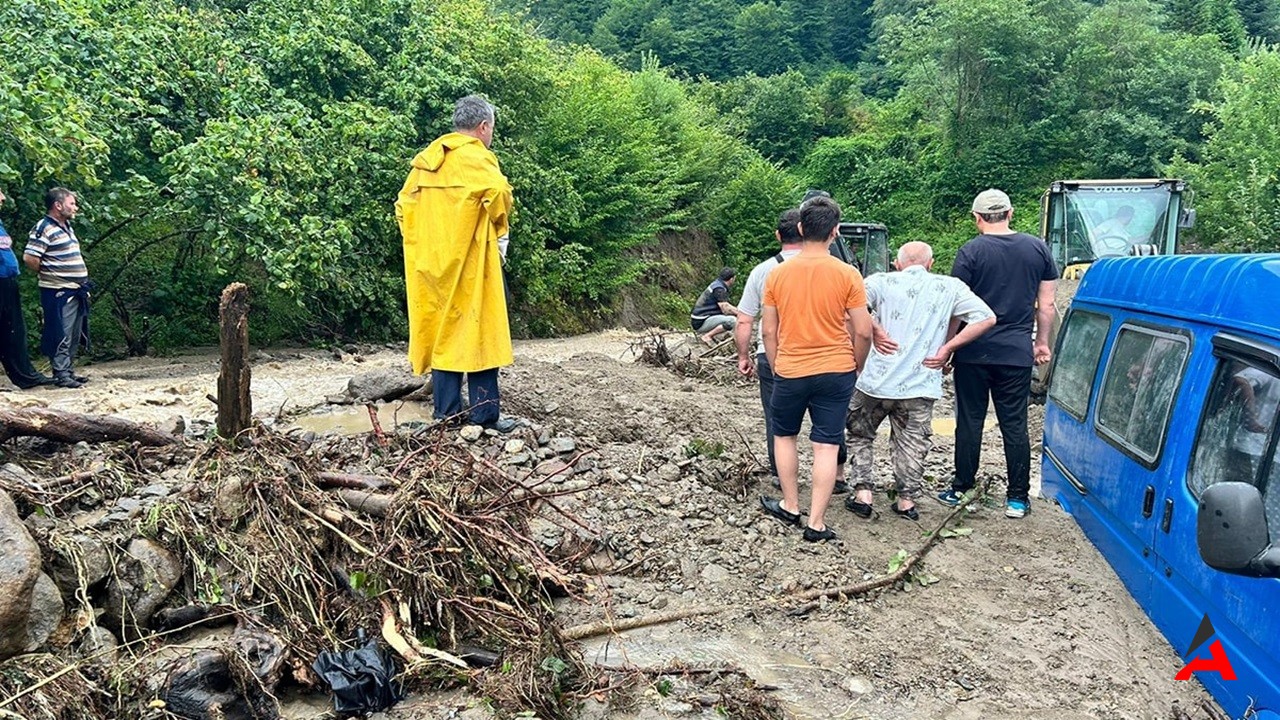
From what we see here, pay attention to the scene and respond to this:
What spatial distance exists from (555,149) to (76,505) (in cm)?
1271

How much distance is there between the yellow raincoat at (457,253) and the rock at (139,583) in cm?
214

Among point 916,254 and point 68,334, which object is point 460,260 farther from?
point 68,334

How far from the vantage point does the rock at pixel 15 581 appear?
2896 millimetres

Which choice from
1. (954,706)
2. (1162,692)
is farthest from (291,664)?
(1162,692)

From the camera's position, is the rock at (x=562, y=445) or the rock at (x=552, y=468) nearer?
the rock at (x=552, y=468)

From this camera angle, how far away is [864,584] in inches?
166

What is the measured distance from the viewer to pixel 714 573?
4.34m

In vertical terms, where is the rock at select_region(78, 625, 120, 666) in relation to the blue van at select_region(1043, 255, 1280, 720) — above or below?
below

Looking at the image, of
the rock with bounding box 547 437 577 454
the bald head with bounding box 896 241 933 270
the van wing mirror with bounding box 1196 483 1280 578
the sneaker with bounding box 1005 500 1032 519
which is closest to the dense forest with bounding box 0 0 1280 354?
the rock with bounding box 547 437 577 454

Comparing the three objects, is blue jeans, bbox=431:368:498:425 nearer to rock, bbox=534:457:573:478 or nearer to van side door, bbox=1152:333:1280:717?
rock, bbox=534:457:573:478

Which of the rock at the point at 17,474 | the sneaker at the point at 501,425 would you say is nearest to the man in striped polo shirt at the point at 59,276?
the rock at the point at 17,474

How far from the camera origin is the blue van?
246 cm

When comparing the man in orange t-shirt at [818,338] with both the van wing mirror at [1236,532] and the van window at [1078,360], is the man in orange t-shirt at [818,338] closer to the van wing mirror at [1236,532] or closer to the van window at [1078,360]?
the van window at [1078,360]

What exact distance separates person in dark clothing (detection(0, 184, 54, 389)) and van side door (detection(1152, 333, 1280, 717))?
26.2 feet
